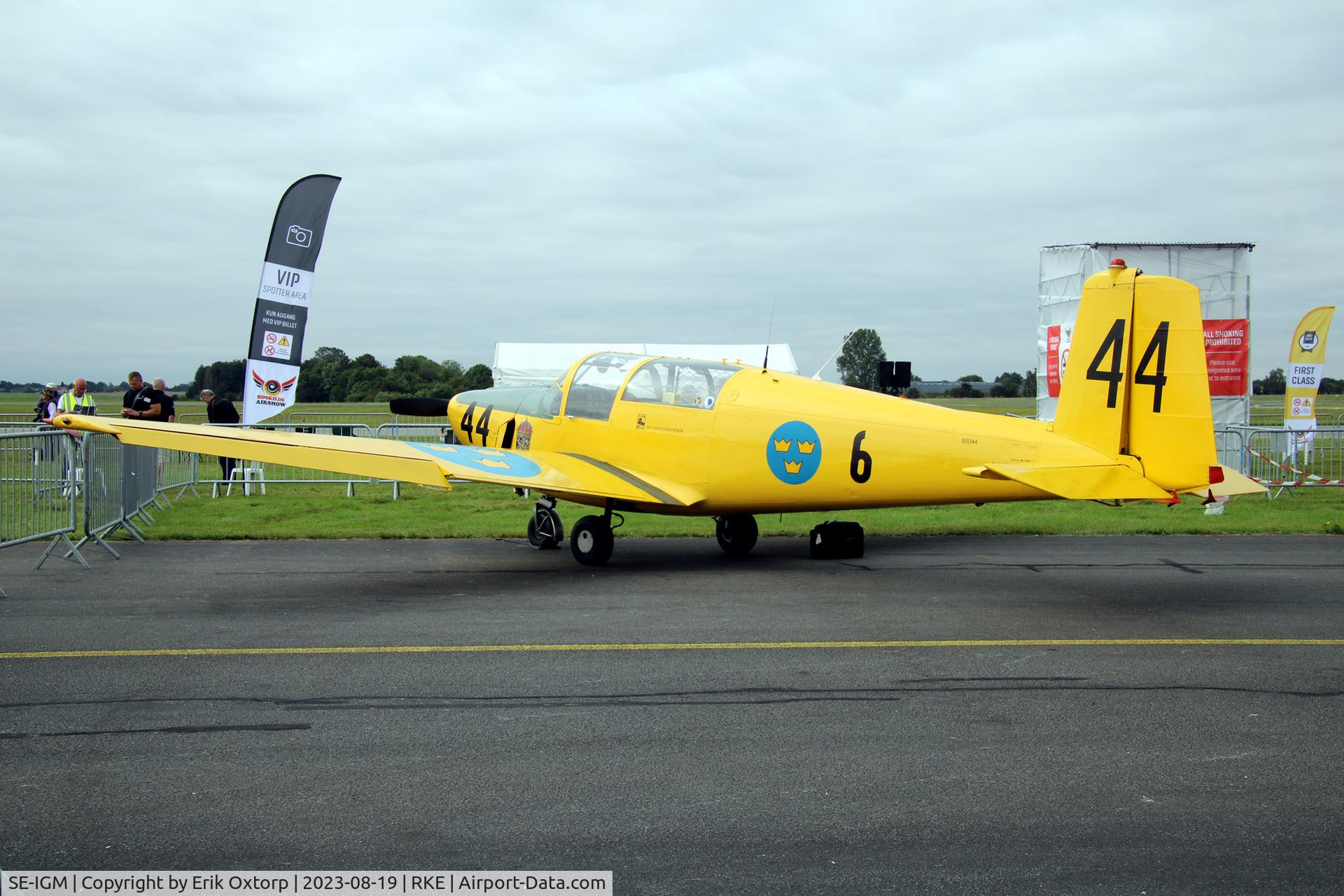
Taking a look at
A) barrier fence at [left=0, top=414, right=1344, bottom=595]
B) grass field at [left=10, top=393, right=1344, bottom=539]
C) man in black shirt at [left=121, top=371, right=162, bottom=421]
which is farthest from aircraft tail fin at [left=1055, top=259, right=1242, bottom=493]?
man in black shirt at [left=121, top=371, right=162, bottom=421]

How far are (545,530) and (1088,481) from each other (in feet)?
20.7

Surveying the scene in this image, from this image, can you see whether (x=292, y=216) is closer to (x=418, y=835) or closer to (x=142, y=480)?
(x=142, y=480)

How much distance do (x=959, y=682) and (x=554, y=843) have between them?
3081mm

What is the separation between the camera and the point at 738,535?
1168 centimetres

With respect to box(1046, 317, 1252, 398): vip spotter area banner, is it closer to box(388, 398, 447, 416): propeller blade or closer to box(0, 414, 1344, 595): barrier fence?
box(0, 414, 1344, 595): barrier fence

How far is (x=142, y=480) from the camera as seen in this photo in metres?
13.8

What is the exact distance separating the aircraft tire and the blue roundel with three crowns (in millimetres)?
1988

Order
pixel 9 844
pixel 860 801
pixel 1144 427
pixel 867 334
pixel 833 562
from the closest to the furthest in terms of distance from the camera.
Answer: pixel 9 844, pixel 860 801, pixel 1144 427, pixel 833 562, pixel 867 334

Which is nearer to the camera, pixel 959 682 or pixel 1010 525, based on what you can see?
pixel 959 682


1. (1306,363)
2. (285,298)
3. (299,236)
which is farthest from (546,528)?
(1306,363)

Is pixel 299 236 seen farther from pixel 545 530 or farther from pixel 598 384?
pixel 598 384

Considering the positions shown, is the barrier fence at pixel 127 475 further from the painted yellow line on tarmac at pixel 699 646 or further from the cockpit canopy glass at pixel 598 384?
the cockpit canopy glass at pixel 598 384

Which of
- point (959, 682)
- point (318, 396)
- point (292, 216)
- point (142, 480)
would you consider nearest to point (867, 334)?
point (318, 396)

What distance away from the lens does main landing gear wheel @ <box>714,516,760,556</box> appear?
11672 mm
